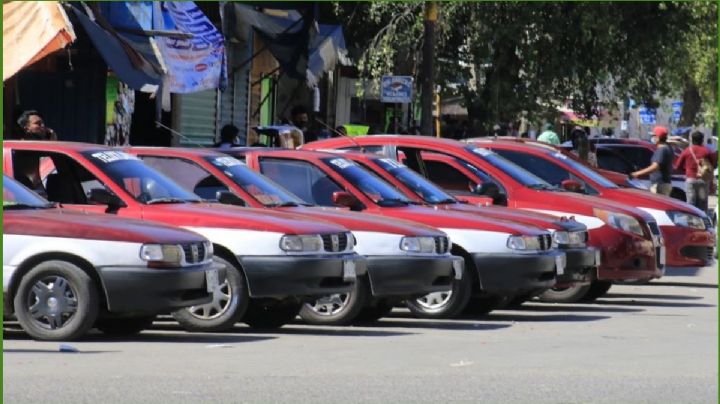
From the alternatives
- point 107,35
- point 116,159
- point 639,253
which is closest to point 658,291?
point 639,253

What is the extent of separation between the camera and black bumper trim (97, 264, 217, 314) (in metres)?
12.5

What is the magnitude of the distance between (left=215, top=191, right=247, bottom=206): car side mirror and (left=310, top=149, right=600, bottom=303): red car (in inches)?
84.3

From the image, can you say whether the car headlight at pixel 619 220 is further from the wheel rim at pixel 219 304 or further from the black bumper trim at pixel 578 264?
the wheel rim at pixel 219 304

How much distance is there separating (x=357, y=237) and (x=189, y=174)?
1.66m

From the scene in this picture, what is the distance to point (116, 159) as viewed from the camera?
14.3m

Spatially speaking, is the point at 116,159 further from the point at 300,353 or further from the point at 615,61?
the point at 615,61

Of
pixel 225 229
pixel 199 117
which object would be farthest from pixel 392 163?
pixel 199 117

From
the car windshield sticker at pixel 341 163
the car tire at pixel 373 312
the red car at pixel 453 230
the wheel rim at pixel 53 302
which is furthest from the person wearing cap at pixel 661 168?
the wheel rim at pixel 53 302

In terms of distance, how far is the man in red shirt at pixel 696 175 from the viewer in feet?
88.9

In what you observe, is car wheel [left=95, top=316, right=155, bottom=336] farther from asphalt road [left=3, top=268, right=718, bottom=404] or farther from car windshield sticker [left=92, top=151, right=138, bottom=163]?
car windshield sticker [left=92, top=151, right=138, bottom=163]

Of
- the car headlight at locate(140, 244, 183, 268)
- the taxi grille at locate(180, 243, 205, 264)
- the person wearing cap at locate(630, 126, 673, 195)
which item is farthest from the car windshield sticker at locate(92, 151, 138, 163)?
the person wearing cap at locate(630, 126, 673, 195)

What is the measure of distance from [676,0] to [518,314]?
17.6 m

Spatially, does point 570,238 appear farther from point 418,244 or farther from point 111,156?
point 111,156

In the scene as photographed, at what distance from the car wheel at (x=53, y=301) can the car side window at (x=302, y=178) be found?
392cm
